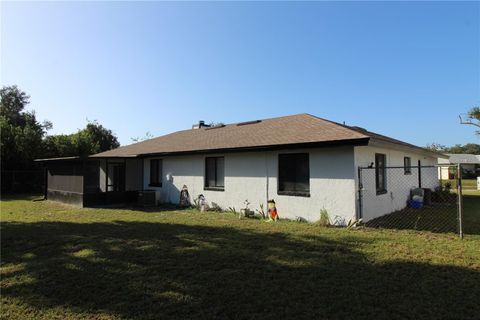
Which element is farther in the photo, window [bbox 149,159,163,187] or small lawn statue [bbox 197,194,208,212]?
window [bbox 149,159,163,187]

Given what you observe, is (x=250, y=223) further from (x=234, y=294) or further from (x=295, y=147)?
(x=234, y=294)

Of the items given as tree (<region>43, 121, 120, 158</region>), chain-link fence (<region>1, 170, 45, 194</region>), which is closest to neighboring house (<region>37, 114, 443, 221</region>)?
chain-link fence (<region>1, 170, 45, 194</region>)

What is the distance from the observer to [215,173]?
13.2 meters

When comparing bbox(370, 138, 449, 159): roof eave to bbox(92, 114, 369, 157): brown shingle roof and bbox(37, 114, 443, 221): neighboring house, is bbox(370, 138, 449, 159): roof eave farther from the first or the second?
bbox(92, 114, 369, 157): brown shingle roof

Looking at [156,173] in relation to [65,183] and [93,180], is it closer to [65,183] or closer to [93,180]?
[93,180]

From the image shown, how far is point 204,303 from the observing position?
4.07 meters

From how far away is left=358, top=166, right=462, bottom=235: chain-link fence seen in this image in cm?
927

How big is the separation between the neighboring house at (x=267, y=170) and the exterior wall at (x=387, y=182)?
36 mm

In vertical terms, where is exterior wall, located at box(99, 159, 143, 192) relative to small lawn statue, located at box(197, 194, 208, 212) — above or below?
above

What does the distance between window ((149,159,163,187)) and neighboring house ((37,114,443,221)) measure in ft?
0.16

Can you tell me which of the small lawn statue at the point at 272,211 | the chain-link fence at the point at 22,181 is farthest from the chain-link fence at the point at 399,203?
the chain-link fence at the point at 22,181

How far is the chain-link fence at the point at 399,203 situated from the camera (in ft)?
30.4

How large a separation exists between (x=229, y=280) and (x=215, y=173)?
8.49 meters

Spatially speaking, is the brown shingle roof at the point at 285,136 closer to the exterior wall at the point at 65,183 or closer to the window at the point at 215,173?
the window at the point at 215,173
